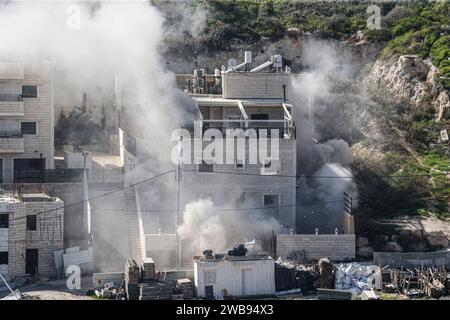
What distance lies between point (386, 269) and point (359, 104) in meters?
16.3

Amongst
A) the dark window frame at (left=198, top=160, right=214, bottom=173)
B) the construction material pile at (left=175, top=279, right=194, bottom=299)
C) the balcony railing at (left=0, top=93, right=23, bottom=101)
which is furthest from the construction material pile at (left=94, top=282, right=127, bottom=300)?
the balcony railing at (left=0, top=93, right=23, bottom=101)

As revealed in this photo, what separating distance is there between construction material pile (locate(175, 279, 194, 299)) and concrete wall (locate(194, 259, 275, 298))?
0.25 metres

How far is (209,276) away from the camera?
46.0 meters

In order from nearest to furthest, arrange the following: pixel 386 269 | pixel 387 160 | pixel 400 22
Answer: pixel 386 269 < pixel 387 160 < pixel 400 22

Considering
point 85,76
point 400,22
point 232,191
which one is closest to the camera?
point 232,191

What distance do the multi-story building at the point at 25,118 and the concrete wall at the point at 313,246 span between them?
33.5 ft

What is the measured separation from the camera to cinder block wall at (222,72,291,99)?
55750mm

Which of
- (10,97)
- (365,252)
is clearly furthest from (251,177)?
(10,97)

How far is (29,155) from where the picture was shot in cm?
5316

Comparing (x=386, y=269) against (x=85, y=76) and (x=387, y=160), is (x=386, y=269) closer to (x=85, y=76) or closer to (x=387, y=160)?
(x=387, y=160)

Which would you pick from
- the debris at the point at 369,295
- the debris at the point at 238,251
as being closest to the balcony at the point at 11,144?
the debris at the point at 238,251

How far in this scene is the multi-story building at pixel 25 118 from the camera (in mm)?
52688
